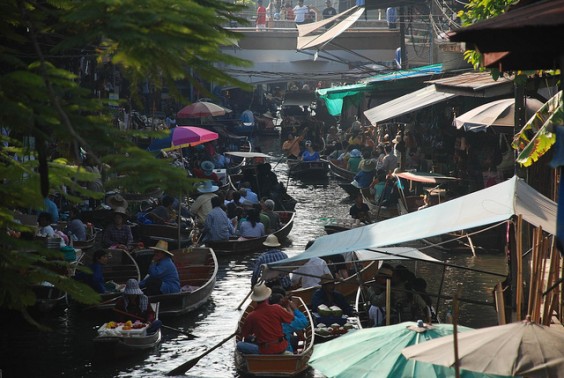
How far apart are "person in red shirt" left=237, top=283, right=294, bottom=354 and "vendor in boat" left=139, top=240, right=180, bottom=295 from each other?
378 centimetres

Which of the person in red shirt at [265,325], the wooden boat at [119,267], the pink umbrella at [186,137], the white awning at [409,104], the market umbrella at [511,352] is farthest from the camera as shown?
the pink umbrella at [186,137]

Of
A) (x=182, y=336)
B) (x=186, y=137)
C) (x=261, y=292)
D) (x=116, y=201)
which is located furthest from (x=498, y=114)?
(x=186, y=137)

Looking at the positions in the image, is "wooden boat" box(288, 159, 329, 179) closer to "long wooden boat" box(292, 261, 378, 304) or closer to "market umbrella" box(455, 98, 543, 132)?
"market umbrella" box(455, 98, 543, 132)

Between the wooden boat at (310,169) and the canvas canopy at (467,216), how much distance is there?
23450 mm

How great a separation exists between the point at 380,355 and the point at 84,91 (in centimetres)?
387

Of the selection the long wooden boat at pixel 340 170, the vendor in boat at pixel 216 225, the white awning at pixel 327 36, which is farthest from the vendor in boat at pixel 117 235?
the long wooden boat at pixel 340 170

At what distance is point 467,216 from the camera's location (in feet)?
33.7

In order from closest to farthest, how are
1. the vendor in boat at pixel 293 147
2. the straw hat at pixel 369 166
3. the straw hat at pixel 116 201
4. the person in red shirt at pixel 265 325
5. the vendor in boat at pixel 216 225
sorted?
1. the person in red shirt at pixel 265 325
2. the vendor in boat at pixel 216 225
3. the straw hat at pixel 116 201
4. the straw hat at pixel 369 166
5. the vendor in boat at pixel 293 147

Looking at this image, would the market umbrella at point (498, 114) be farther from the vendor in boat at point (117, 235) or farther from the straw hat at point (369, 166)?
the straw hat at point (369, 166)

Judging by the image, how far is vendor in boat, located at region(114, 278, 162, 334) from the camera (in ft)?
48.2

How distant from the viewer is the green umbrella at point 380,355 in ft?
27.9

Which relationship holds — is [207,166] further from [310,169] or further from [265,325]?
[265,325]

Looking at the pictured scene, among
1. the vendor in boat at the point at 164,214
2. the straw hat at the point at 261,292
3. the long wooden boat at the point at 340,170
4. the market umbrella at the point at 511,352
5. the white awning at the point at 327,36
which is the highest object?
the white awning at the point at 327,36

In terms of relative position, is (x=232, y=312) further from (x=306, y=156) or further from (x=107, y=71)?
(x=306, y=156)
